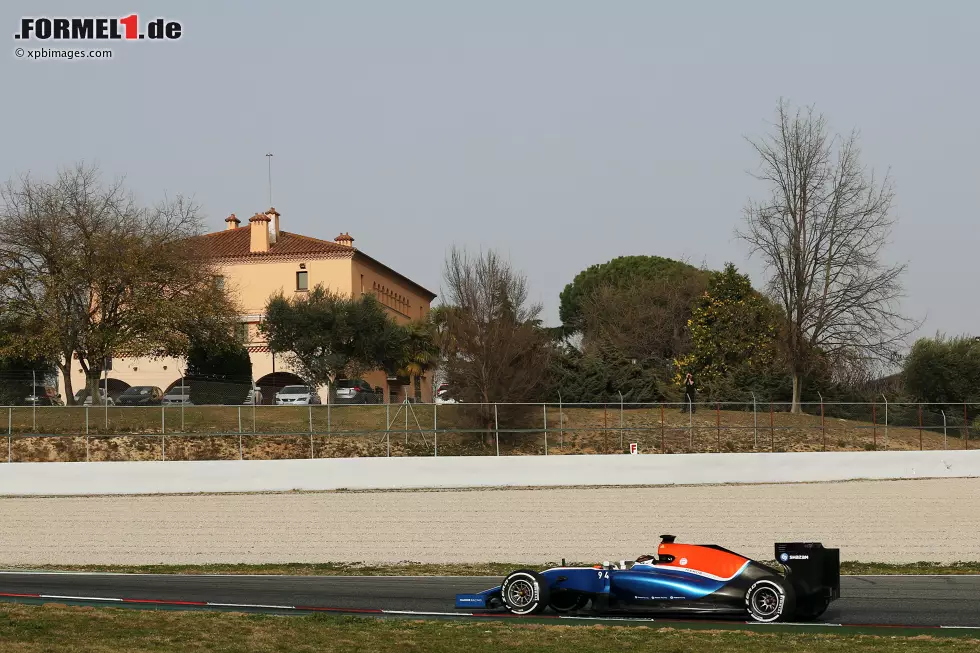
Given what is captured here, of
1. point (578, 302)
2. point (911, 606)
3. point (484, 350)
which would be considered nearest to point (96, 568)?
point (911, 606)

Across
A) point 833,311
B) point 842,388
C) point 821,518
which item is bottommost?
point 821,518

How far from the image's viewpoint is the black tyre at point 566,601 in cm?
1298

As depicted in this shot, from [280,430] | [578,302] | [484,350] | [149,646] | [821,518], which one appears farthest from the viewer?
[578,302]

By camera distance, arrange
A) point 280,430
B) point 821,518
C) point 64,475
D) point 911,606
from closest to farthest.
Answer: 1. point 911,606
2. point 821,518
3. point 64,475
4. point 280,430

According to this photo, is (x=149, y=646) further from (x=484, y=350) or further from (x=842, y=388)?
(x=842, y=388)

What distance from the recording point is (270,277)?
72.2 meters

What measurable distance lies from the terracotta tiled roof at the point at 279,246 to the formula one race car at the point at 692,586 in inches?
2366

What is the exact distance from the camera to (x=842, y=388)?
170 ft

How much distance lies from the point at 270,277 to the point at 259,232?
3252 millimetres

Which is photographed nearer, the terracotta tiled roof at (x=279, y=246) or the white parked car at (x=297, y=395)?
the white parked car at (x=297, y=395)

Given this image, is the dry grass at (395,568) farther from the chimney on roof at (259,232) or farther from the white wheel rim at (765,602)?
the chimney on roof at (259,232)

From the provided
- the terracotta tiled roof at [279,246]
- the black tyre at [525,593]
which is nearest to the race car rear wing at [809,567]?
the black tyre at [525,593]

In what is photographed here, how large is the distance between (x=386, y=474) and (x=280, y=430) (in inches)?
249

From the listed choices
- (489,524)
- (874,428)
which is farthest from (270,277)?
(489,524)
